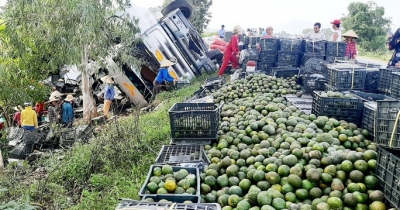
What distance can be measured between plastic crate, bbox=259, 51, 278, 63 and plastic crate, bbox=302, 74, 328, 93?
2.70 meters

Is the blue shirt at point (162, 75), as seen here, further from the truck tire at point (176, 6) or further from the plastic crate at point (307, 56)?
the plastic crate at point (307, 56)

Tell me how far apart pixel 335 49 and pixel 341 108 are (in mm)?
4617

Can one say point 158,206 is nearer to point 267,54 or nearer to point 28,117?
point 267,54

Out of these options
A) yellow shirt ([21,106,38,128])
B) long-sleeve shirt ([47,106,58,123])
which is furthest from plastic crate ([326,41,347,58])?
yellow shirt ([21,106,38,128])

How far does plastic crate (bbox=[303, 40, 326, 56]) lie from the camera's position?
8883 millimetres

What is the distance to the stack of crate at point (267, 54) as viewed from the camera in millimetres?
9555

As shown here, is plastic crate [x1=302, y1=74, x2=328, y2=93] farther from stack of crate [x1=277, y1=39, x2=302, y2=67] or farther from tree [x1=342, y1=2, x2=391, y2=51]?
tree [x1=342, y1=2, x2=391, y2=51]

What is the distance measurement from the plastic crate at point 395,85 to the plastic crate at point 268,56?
458 cm

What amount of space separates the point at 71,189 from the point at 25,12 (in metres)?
5.23

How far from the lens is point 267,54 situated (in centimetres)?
970

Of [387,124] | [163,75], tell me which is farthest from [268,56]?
[387,124]

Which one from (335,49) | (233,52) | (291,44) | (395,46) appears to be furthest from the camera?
(233,52)

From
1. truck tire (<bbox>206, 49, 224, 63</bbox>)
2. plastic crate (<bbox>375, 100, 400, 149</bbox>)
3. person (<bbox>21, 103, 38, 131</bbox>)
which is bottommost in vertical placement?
person (<bbox>21, 103, 38, 131</bbox>)

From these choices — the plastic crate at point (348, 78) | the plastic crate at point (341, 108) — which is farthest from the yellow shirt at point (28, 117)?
the plastic crate at point (348, 78)
